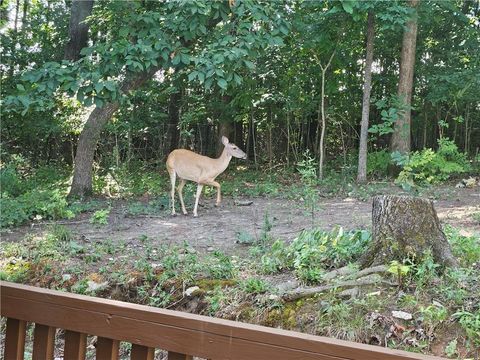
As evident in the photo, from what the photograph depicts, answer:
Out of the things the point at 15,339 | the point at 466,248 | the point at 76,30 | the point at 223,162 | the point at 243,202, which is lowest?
the point at 15,339

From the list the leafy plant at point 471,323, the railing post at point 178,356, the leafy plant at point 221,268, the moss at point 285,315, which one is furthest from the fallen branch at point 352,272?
the railing post at point 178,356

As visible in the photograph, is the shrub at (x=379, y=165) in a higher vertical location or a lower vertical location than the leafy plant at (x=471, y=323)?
higher

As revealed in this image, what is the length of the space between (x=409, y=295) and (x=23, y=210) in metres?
5.17

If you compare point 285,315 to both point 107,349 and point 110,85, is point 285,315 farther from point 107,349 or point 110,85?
A: point 110,85

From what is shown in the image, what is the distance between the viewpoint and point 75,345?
5.24 ft

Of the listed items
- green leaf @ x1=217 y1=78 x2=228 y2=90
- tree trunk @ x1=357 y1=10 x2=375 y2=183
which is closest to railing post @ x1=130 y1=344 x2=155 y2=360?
green leaf @ x1=217 y1=78 x2=228 y2=90

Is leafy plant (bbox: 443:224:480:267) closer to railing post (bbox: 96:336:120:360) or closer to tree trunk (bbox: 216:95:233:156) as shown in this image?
railing post (bbox: 96:336:120:360)

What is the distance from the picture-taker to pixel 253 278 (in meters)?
4.19

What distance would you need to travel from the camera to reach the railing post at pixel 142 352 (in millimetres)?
1495

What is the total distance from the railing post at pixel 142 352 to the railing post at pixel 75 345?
0.17m

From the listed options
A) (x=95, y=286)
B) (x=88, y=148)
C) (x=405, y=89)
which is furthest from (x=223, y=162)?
(x=95, y=286)

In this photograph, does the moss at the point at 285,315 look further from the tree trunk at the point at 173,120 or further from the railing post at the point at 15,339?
the tree trunk at the point at 173,120

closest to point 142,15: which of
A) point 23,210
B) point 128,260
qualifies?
point 23,210

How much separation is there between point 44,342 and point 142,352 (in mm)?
345
